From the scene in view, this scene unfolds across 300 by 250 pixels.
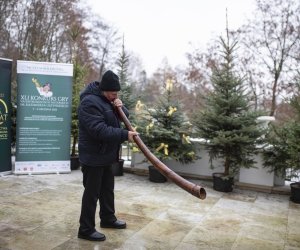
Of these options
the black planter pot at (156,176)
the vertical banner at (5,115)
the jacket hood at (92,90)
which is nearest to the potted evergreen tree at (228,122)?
the black planter pot at (156,176)

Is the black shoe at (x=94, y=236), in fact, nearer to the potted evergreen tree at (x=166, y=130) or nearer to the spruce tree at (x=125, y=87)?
the potted evergreen tree at (x=166, y=130)

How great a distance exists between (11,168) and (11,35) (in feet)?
49.8

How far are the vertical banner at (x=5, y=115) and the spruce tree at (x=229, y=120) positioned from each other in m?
3.72

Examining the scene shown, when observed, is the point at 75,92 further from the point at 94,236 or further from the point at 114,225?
the point at 94,236

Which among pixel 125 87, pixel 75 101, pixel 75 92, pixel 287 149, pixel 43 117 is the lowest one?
pixel 287 149

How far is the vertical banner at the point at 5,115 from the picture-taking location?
6859 mm

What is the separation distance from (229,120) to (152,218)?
2.59 meters

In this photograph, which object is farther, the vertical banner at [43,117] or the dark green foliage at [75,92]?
the dark green foliage at [75,92]

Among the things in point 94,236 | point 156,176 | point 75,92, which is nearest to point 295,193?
point 156,176

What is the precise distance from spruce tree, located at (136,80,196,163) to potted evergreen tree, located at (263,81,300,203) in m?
1.50

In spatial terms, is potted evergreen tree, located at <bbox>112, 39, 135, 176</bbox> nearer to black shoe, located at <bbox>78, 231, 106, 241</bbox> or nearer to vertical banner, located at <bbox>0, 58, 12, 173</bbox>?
vertical banner, located at <bbox>0, 58, 12, 173</bbox>

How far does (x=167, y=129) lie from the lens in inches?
289

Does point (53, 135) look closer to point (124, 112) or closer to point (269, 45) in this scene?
point (124, 112)

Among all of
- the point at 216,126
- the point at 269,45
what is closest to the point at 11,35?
the point at 269,45
